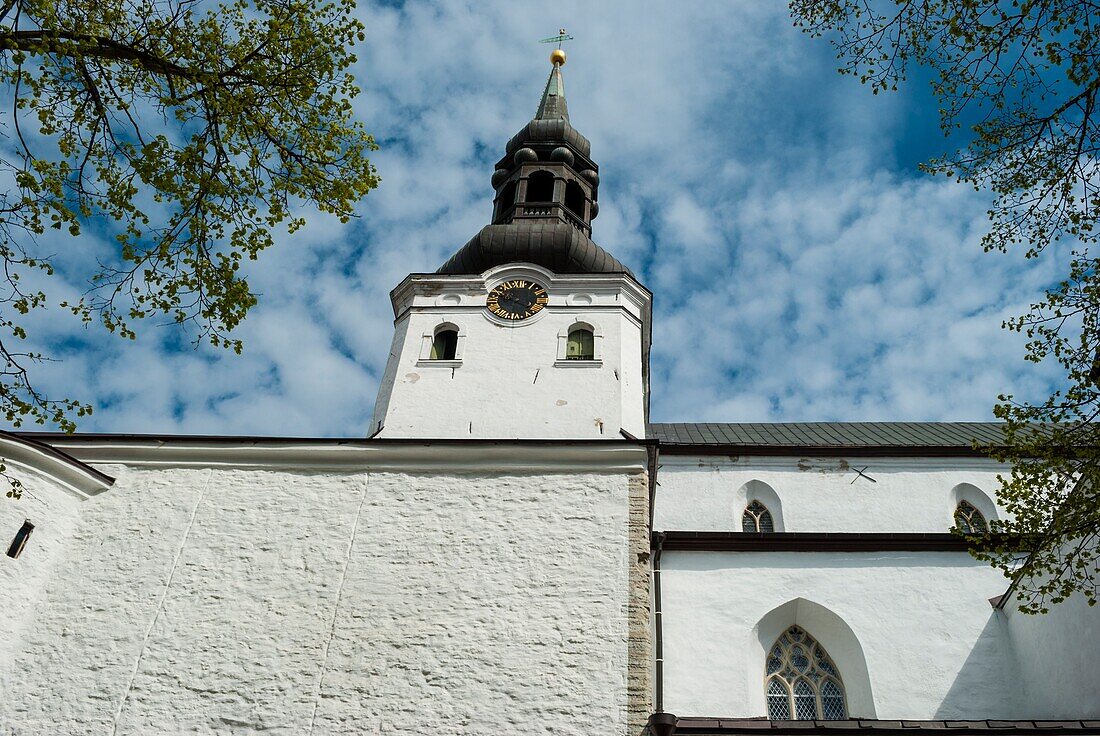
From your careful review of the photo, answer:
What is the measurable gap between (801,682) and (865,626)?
1.16 m

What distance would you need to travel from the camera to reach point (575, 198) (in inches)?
789

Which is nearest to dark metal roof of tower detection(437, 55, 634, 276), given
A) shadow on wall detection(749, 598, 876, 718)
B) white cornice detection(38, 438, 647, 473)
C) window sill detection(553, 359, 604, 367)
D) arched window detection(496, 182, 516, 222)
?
arched window detection(496, 182, 516, 222)

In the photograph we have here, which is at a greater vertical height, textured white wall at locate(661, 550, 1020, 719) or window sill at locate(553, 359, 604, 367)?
window sill at locate(553, 359, 604, 367)

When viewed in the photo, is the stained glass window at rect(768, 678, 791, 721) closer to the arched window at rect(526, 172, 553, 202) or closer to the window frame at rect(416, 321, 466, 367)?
the window frame at rect(416, 321, 466, 367)

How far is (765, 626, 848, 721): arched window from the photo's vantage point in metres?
12.5

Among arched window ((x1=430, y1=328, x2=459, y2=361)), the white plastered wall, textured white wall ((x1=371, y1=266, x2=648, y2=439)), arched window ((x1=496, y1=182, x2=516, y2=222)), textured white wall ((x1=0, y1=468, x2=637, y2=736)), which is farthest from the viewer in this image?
arched window ((x1=496, y1=182, x2=516, y2=222))

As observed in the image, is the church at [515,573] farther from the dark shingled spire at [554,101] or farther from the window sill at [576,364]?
the dark shingled spire at [554,101]

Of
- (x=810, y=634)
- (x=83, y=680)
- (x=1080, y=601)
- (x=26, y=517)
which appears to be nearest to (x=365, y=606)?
(x=83, y=680)

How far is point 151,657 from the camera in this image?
10242mm

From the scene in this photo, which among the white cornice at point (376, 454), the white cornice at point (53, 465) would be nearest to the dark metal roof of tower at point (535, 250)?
the white cornice at point (376, 454)

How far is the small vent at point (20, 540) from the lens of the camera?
1069 centimetres

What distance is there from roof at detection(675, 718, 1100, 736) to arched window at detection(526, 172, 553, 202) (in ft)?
39.7

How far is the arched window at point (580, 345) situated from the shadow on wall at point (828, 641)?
469 cm

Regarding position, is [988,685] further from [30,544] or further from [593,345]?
[30,544]
